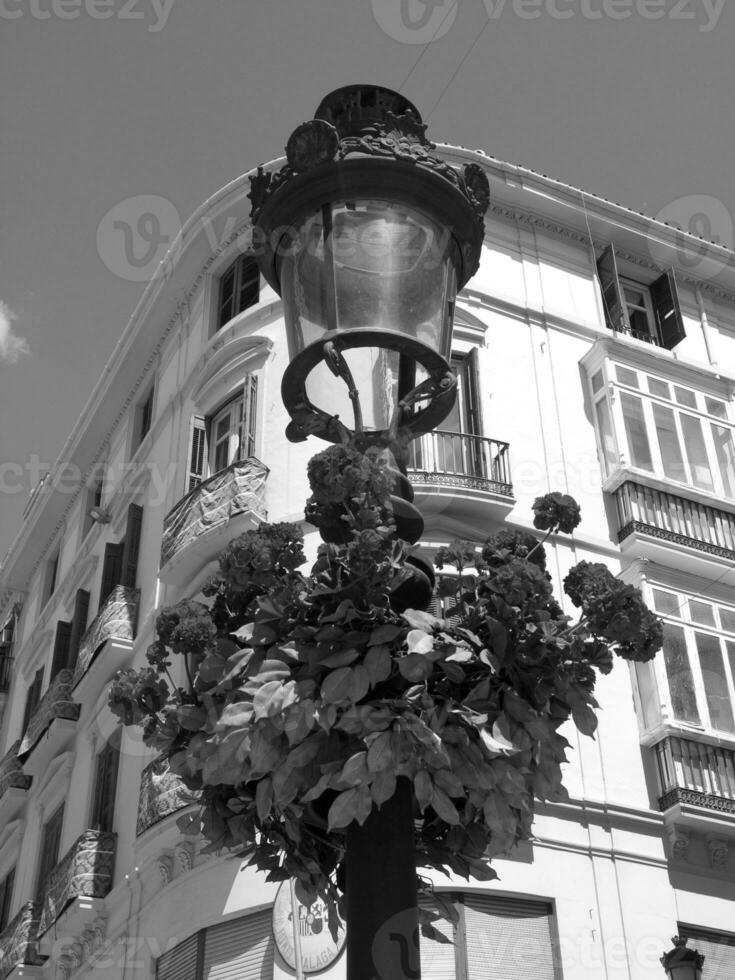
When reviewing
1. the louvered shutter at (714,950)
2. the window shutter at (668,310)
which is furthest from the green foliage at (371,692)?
the window shutter at (668,310)

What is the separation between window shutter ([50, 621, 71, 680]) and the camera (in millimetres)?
21141

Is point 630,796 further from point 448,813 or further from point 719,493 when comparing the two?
point 448,813

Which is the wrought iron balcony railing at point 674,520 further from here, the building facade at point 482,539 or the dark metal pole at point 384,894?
Answer: the dark metal pole at point 384,894

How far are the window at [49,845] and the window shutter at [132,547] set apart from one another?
11.9 ft

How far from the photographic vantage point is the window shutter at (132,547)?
18688 millimetres

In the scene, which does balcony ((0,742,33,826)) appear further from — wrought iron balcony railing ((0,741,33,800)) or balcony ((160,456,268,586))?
balcony ((160,456,268,586))

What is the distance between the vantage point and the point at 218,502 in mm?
15867

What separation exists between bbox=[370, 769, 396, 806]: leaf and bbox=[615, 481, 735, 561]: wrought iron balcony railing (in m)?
12.3

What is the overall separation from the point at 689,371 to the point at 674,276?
7.74ft

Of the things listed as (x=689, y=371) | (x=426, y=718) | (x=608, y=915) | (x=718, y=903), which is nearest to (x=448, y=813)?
(x=426, y=718)

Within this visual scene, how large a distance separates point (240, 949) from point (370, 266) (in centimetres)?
923

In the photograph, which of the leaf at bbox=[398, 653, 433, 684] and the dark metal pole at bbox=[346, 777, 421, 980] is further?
the leaf at bbox=[398, 653, 433, 684]

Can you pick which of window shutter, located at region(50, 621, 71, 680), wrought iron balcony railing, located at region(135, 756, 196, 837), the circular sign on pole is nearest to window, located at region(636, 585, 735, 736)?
the circular sign on pole

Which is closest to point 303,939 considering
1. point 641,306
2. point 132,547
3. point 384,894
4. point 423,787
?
point 132,547
